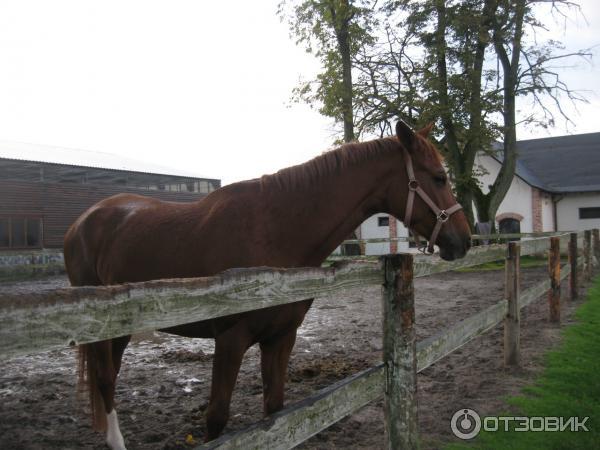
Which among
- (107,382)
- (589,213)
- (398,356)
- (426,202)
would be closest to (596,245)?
(589,213)

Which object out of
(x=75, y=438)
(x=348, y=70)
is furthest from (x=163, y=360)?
(x=348, y=70)

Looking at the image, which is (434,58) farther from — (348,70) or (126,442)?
(126,442)

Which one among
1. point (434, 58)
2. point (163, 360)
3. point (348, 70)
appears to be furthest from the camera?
point (348, 70)

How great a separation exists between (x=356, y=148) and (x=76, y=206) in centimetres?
2444

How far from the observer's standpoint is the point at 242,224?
2.76 m

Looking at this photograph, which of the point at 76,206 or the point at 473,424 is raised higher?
the point at 76,206

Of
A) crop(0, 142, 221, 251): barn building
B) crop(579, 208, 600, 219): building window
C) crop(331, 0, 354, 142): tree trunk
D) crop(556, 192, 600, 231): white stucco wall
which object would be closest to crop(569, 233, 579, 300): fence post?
crop(331, 0, 354, 142): tree trunk

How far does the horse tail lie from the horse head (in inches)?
105

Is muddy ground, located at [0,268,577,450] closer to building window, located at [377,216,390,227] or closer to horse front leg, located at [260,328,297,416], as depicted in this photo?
horse front leg, located at [260,328,297,416]

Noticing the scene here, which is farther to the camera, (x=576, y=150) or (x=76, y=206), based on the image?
(x=576, y=150)

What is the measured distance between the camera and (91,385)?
3.60 m

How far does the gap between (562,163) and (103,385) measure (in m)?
30.6

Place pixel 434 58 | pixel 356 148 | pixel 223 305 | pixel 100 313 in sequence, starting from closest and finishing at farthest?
pixel 100 313 → pixel 223 305 → pixel 356 148 → pixel 434 58

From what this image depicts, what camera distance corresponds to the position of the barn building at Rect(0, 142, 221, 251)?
71.5ft
